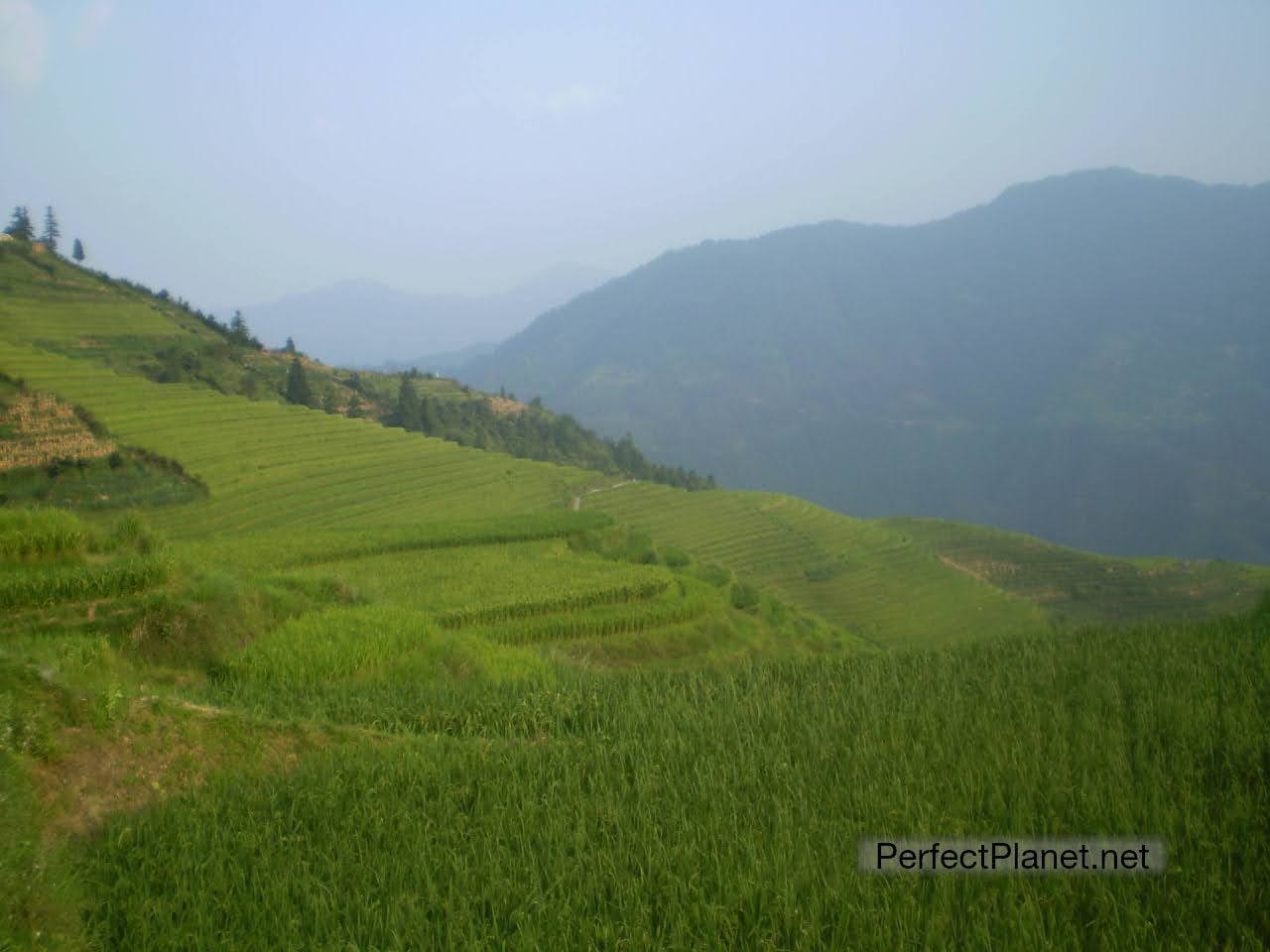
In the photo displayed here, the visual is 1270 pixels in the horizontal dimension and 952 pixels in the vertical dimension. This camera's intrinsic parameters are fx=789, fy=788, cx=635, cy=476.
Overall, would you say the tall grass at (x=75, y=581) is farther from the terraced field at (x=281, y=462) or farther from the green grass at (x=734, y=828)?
the terraced field at (x=281, y=462)

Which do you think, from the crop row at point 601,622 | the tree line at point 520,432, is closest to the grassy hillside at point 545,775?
the crop row at point 601,622

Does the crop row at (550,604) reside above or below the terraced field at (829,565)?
above

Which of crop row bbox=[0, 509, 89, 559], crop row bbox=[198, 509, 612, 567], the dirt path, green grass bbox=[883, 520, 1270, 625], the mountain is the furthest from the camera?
the mountain

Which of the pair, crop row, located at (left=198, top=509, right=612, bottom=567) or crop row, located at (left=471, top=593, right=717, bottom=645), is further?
crop row, located at (left=198, top=509, right=612, bottom=567)

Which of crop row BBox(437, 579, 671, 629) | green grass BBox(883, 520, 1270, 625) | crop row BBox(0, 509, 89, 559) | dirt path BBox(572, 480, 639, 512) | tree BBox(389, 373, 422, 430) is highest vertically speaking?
tree BBox(389, 373, 422, 430)

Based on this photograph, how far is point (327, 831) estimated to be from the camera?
12.5ft

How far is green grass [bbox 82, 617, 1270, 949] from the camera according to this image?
2.97 metres

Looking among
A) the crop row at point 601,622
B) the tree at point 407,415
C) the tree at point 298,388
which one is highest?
the tree at point 298,388

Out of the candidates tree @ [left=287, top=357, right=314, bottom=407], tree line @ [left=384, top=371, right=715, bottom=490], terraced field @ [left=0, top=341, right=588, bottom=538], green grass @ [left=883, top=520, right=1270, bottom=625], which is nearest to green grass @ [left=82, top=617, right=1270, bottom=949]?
terraced field @ [left=0, top=341, right=588, bottom=538]

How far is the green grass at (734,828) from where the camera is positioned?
2971 millimetres

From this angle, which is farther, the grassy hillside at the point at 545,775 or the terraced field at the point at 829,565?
the terraced field at the point at 829,565

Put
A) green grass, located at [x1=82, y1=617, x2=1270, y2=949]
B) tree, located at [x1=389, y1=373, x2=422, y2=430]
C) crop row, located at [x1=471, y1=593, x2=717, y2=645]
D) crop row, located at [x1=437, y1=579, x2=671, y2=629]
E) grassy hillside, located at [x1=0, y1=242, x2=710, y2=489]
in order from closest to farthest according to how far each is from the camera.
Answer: green grass, located at [x1=82, y1=617, x2=1270, y2=949] → crop row, located at [x1=437, y1=579, x2=671, y2=629] → crop row, located at [x1=471, y1=593, x2=717, y2=645] → grassy hillside, located at [x1=0, y1=242, x2=710, y2=489] → tree, located at [x1=389, y1=373, x2=422, y2=430]

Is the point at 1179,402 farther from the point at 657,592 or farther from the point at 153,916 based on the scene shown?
the point at 153,916

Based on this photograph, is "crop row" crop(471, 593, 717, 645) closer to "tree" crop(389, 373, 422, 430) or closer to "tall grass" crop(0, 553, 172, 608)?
"tall grass" crop(0, 553, 172, 608)
